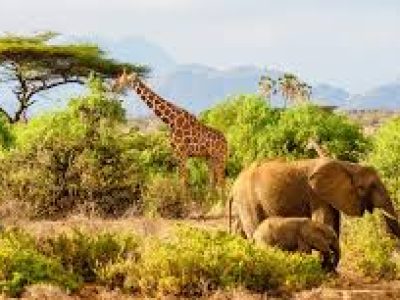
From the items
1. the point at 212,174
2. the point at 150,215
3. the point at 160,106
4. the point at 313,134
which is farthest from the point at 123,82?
the point at 150,215

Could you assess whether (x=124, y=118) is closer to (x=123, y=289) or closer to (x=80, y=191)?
(x=80, y=191)

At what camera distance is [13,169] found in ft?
63.4

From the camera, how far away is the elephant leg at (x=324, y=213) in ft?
41.2

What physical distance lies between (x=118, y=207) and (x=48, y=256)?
26.5ft

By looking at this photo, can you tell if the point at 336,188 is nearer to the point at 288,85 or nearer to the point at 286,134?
the point at 286,134

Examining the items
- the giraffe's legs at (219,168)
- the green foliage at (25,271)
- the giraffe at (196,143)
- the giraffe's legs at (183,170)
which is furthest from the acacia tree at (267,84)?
the green foliage at (25,271)

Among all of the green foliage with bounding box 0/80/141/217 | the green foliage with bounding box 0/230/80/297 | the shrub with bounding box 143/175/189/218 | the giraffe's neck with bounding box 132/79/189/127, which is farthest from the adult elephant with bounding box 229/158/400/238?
the giraffe's neck with bounding box 132/79/189/127

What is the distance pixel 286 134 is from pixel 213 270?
12.9 meters

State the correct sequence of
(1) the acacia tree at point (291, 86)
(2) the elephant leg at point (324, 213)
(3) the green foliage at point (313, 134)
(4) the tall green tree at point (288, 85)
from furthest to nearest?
(4) the tall green tree at point (288, 85) → (1) the acacia tree at point (291, 86) → (3) the green foliage at point (313, 134) → (2) the elephant leg at point (324, 213)

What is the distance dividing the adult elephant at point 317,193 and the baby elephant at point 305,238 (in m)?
0.82

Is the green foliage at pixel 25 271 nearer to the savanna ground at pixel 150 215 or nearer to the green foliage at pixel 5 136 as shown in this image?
the savanna ground at pixel 150 215

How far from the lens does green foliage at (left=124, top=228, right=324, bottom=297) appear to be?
33.9 feet

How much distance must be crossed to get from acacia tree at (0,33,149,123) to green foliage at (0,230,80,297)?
27042 mm

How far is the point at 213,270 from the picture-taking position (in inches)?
409
